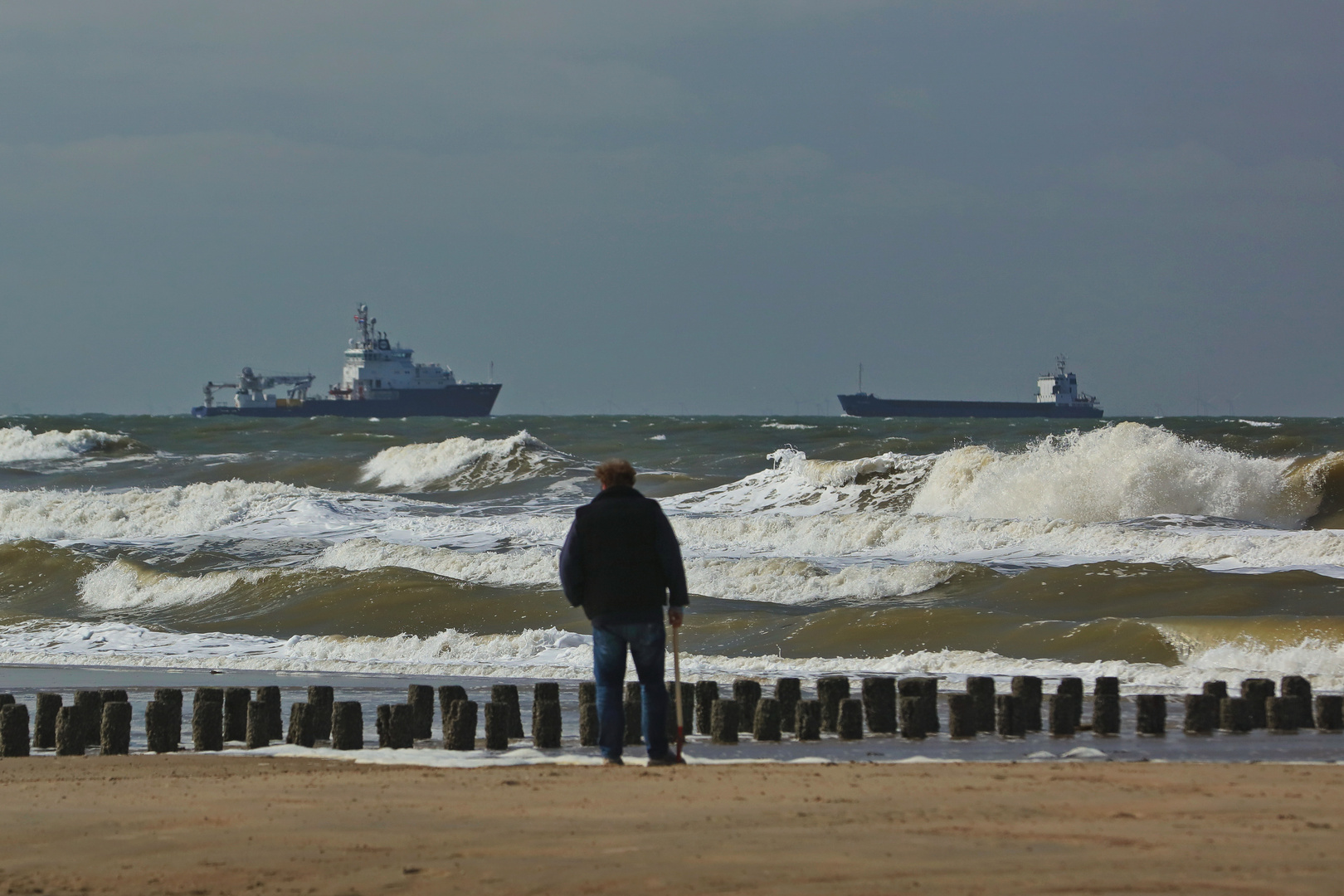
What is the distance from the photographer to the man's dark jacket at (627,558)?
6.32 metres

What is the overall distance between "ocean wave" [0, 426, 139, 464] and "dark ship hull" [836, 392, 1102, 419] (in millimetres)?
73381

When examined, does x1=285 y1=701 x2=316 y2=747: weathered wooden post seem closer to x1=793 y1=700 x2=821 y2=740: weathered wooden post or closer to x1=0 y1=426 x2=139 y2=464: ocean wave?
x1=793 y1=700 x2=821 y2=740: weathered wooden post

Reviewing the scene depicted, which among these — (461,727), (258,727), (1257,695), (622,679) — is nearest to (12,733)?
(258,727)

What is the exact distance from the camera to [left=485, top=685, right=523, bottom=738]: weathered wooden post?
298 inches

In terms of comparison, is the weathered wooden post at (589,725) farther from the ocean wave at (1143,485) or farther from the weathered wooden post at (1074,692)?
the ocean wave at (1143,485)

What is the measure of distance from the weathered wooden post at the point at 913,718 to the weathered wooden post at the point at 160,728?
12.4ft

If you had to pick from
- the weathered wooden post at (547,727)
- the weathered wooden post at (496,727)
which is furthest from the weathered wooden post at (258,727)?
the weathered wooden post at (547,727)

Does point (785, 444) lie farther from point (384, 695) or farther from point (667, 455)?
point (384, 695)

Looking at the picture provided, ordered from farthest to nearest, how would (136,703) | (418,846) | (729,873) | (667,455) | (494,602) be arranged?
1. (667,455)
2. (494,602)
3. (136,703)
4. (418,846)
5. (729,873)

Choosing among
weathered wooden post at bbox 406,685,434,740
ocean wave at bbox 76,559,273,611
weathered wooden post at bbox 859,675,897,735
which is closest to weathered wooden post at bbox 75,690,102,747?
weathered wooden post at bbox 406,685,434,740

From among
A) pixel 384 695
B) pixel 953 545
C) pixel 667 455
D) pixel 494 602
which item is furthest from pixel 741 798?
pixel 667 455

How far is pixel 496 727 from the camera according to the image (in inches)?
290

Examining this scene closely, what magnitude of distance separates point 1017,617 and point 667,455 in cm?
3312

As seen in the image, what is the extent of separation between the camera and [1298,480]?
25.8 meters
